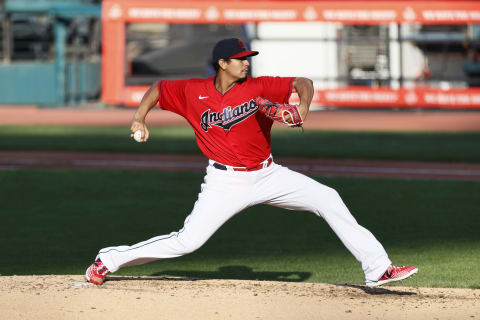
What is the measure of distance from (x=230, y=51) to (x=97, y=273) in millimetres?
1819

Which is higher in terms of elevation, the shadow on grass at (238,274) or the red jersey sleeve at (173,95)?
the red jersey sleeve at (173,95)

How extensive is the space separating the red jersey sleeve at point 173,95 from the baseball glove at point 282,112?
75cm

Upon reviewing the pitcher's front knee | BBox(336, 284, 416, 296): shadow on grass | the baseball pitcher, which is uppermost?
the baseball pitcher

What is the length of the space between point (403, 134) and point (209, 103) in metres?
16.3

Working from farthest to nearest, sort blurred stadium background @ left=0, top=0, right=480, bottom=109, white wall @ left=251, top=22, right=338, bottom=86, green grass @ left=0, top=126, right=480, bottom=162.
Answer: white wall @ left=251, top=22, right=338, bottom=86 < blurred stadium background @ left=0, top=0, right=480, bottom=109 < green grass @ left=0, top=126, right=480, bottom=162

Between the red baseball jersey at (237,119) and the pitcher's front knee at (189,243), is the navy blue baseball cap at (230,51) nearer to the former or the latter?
the red baseball jersey at (237,119)

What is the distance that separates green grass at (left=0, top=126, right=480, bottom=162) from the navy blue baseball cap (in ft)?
36.4

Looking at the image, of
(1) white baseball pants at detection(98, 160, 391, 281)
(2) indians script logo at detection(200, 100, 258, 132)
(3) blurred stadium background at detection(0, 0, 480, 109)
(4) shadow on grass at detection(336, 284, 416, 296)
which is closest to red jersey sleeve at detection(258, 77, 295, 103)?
(2) indians script logo at detection(200, 100, 258, 132)

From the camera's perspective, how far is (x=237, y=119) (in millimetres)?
6230

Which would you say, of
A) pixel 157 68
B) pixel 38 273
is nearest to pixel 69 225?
pixel 38 273

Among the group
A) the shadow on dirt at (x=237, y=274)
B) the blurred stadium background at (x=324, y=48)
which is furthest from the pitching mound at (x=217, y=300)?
the blurred stadium background at (x=324, y=48)

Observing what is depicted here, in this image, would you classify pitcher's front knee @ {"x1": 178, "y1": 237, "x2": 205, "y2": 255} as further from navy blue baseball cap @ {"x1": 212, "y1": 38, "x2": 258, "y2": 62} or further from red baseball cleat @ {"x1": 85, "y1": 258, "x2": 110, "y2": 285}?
navy blue baseball cap @ {"x1": 212, "y1": 38, "x2": 258, "y2": 62}

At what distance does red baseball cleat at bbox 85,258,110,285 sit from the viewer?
6551 millimetres

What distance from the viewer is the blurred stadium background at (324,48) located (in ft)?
93.8
